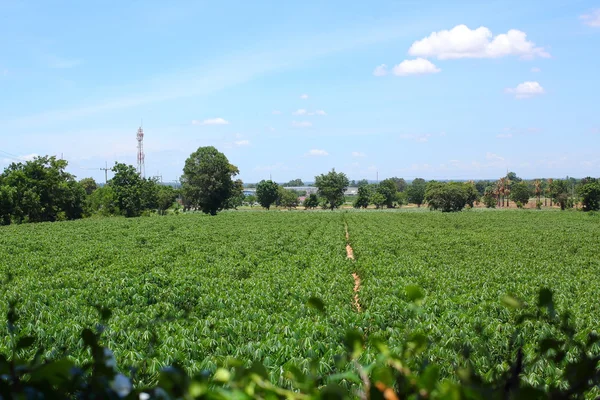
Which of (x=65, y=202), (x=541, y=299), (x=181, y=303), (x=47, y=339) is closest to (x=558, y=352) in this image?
(x=541, y=299)

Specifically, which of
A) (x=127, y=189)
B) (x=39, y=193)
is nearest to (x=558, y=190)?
(x=127, y=189)

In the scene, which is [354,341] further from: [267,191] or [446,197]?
[267,191]

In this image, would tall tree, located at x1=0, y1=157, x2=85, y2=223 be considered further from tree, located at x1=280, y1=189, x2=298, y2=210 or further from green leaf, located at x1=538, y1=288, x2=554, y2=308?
tree, located at x1=280, y1=189, x2=298, y2=210

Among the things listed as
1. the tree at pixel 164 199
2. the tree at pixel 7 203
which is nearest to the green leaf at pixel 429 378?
the tree at pixel 7 203

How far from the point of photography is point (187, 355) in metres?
6.01

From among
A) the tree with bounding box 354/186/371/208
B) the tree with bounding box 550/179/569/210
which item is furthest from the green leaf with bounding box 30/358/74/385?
the tree with bounding box 354/186/371/208

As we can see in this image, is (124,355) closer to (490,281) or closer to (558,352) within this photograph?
(558,352)

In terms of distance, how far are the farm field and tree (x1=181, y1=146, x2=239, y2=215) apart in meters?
32.5

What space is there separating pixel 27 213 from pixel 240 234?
30.0 m

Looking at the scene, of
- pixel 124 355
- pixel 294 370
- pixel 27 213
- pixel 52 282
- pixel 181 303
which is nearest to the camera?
pixel 294 370

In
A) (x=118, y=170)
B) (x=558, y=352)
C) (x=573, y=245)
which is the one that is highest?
(x=118, y=170)

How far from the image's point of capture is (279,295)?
10.2m

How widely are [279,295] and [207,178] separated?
46.6 meters

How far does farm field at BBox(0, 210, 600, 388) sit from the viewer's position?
20.0 feet
